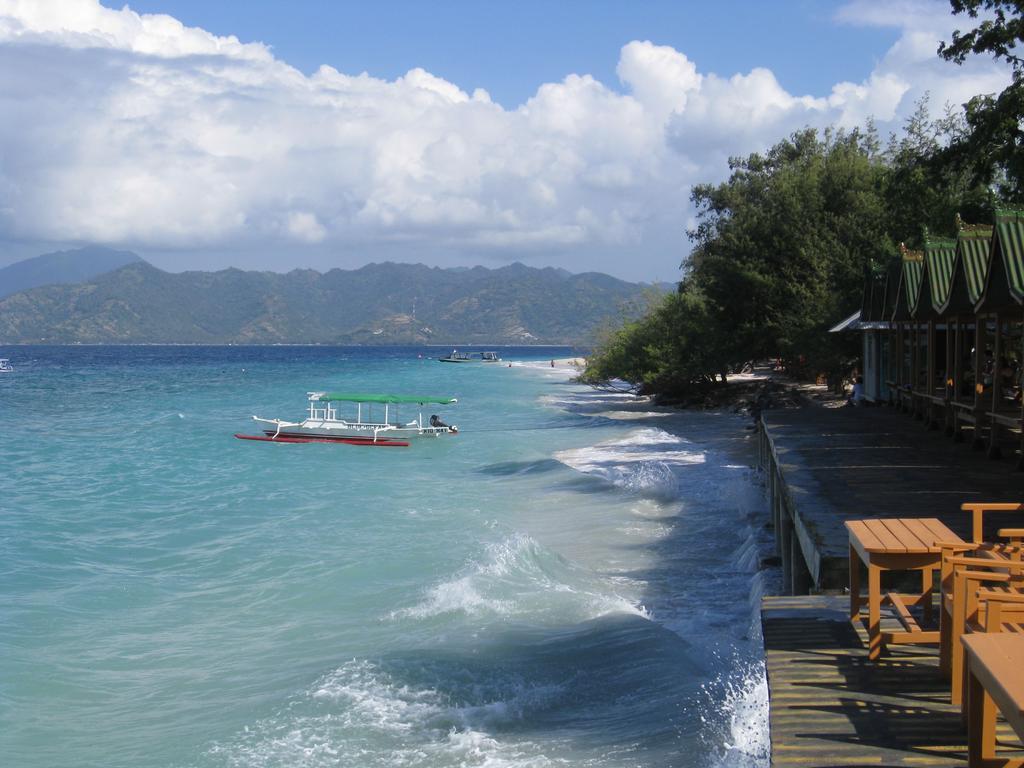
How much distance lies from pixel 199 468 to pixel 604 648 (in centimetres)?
2041

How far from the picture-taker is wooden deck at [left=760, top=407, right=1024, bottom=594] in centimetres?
938

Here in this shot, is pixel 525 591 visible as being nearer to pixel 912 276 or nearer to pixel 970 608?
pixel 970 608

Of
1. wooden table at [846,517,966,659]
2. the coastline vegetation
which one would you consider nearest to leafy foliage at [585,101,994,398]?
the coastline vegetation

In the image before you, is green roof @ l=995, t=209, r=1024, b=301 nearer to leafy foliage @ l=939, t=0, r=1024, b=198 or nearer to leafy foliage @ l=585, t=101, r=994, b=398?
leafy foliage @ l=939, t=0, r=1024, b=198

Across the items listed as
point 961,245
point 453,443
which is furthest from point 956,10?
point 453,443

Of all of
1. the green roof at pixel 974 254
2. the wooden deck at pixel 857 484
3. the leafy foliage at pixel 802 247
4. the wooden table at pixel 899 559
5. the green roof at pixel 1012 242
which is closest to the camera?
the wooden table at pixel 899 559

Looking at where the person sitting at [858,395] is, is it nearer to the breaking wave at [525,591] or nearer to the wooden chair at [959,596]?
the breaking wave at [525,591]

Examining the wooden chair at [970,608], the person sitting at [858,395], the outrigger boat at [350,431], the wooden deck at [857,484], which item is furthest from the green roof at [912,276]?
the outrigger boat at [350,431]

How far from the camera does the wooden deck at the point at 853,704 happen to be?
4.75 meters

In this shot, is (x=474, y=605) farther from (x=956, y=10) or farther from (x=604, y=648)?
(x=956, y=10)

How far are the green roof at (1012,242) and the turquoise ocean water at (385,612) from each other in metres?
5.36

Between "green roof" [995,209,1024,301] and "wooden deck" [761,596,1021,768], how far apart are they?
8.24 metres

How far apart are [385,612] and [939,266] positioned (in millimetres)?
13248

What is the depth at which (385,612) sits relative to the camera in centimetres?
1290
